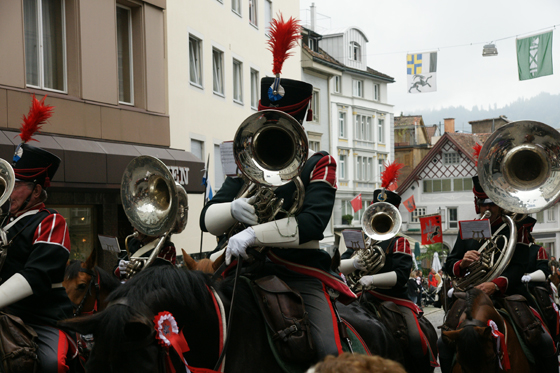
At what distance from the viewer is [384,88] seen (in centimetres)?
4906

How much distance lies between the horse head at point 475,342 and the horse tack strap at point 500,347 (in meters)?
0.02

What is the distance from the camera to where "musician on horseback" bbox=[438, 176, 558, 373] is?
6055 mm

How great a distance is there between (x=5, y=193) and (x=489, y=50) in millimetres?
19390

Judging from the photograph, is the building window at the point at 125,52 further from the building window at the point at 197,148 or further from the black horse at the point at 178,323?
the black horse at the point at 178,323

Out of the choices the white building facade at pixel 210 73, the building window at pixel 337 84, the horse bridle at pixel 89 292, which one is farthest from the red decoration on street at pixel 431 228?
the building window at pixel 337 84

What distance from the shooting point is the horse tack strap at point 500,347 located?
5.52 m

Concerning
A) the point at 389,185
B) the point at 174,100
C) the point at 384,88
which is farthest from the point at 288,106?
the point at 384,88

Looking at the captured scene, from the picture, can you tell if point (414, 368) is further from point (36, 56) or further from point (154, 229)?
point (36, 56)

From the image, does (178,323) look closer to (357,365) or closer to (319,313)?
(319,313)

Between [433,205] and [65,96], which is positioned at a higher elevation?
[65,96]

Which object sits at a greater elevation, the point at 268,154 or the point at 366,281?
the point at 268,154

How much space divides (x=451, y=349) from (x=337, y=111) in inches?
1493

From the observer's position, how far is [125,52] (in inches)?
595

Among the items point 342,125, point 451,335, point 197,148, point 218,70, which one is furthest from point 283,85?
point 342,125
